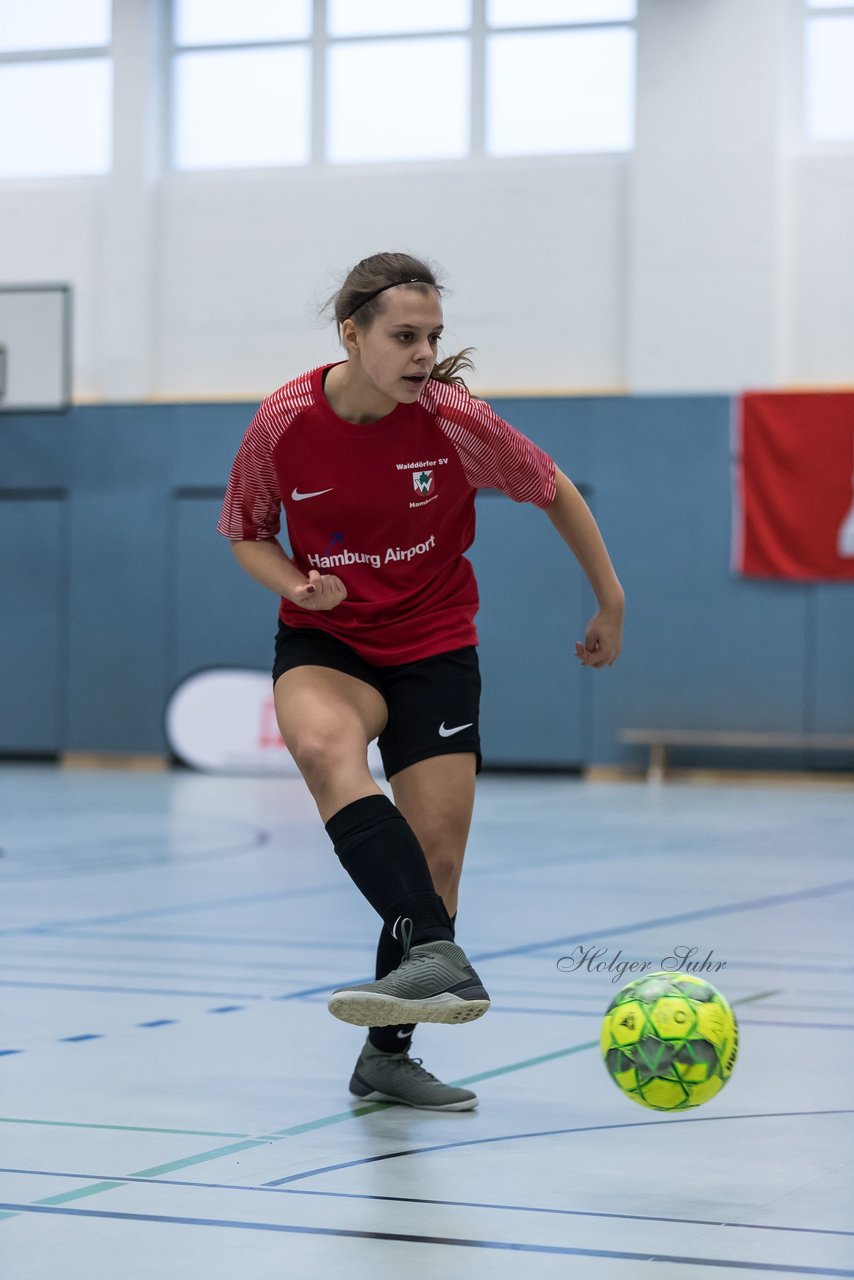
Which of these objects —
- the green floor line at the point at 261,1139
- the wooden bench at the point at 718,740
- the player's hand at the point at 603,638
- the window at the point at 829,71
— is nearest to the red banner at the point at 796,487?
the wooden bench at the point at 718,740

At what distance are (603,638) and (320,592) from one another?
66cm

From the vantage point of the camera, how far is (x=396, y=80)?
17.0 m

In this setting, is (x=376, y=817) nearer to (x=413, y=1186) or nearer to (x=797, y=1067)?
(x=413, y=1186)

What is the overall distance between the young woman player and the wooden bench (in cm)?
1212

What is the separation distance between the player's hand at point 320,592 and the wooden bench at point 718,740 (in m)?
12.5

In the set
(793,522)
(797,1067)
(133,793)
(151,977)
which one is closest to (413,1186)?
(797,1067)

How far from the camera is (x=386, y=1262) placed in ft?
8.77

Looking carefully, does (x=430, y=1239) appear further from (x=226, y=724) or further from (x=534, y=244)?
(x=534, y=244)

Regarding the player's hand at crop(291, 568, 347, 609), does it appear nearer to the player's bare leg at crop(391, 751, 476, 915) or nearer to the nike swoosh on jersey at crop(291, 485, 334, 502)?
the nike swoosh on jersey at crop(291, 485, 334, 502)

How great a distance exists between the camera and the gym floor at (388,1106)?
279cm

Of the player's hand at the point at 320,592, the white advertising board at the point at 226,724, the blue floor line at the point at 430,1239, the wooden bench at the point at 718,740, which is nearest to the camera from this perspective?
the blue floor line at the point at 430,1239

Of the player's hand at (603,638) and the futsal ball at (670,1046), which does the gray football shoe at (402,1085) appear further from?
the player's hand at (603,638)

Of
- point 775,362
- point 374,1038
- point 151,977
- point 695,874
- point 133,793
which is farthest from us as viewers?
point 775,362

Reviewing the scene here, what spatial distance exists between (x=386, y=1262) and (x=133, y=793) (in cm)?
1157
